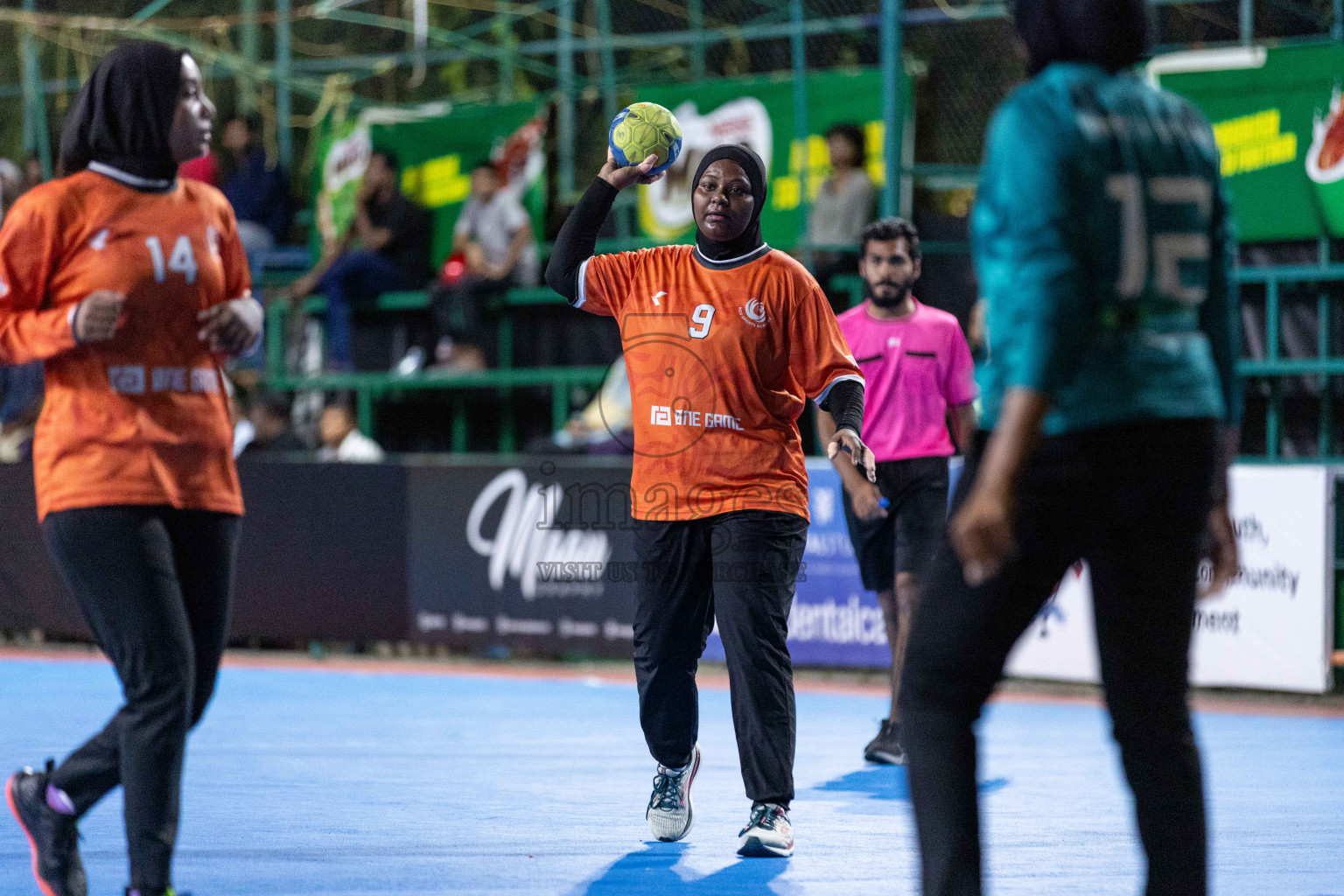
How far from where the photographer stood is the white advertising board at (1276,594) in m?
9.67

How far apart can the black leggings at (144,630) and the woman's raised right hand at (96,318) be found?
433 millimetres

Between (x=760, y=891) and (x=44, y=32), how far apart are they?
46.3 feet

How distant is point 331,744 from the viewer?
7.95 m

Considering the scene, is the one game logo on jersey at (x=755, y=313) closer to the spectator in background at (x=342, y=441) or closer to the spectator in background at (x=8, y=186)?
the spectator in background at (x=342, y=441)

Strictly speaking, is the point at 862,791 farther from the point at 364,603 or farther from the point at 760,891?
the point at 364,603

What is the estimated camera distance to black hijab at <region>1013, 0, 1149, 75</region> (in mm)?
3145

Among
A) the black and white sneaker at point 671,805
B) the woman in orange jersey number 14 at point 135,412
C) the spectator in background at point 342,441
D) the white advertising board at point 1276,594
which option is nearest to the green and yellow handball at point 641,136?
the woman in orange jersey number 14 at point 135,412

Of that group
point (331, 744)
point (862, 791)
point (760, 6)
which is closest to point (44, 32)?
point (760, 6)

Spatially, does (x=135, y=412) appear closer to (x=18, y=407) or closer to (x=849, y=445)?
(x=849, y=445)

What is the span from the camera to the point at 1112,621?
318 centimetres

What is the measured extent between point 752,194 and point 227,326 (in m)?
1.96

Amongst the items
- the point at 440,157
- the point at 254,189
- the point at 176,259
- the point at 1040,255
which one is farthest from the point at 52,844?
the point at 254,189

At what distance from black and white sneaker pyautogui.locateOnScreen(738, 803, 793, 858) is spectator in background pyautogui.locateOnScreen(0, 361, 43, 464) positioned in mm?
10393

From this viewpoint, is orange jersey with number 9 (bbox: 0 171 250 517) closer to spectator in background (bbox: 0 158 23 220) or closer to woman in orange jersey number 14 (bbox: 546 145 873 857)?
woman in orange jersey number 14 (bbox: 546 145 873 857)
